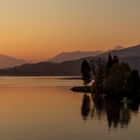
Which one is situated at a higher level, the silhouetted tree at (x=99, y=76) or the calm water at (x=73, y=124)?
the silhouetted tree at (x=99, y=76)

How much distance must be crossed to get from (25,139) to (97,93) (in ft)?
194

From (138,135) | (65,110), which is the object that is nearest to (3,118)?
(65,110)

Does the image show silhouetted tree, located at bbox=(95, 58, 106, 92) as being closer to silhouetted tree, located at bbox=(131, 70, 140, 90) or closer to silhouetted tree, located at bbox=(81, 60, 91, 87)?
silhouetted tree, located at bbox=(131, 70, 140, 90)

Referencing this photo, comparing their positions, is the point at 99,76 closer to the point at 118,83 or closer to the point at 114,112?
the point at 118,83

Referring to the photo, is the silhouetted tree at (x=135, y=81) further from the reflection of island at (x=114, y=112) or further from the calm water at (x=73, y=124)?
the calm water at (x=73, y=124)

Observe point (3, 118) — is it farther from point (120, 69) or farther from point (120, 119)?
point (120, 69)

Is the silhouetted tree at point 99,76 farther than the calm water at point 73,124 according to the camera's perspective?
Yes

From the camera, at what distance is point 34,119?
4994cm

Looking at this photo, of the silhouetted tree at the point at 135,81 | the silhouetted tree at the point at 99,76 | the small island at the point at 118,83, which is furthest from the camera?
the silhouetted tree at the point at 99,76

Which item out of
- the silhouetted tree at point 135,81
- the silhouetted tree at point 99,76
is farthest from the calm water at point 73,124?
the silhouetted tree at point 99,76

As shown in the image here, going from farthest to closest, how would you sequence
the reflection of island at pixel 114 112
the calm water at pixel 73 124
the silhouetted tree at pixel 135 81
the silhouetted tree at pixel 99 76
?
1. the silhouetted tree at pixel 99 76
2. the silhouetted tree at pixel 135 81
3. the reflection of island at pixel 114 112
4. the calm water at pixel 73 124

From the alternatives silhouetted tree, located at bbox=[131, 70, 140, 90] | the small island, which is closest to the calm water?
the small island

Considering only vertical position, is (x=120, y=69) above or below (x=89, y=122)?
above

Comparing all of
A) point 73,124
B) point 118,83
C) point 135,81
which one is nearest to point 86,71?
point 135,81
